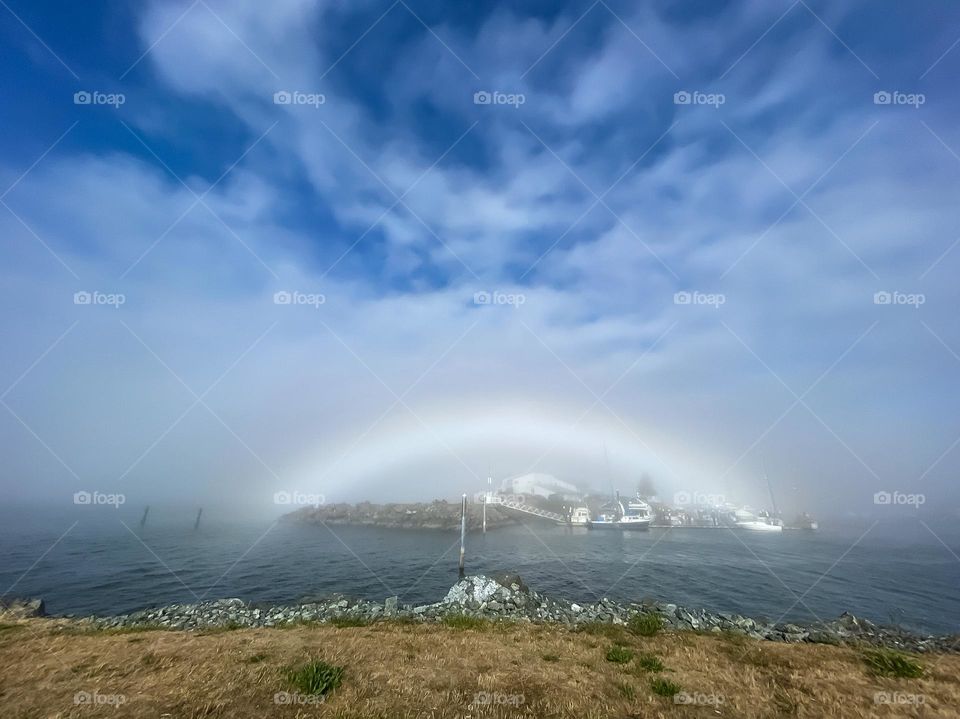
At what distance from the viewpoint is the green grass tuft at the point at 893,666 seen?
30.3 feet

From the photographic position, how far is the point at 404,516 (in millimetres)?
101250

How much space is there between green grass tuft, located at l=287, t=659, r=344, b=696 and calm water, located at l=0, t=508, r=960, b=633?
65.4 ft

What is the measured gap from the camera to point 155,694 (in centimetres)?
721

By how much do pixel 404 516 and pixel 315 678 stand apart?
101 m

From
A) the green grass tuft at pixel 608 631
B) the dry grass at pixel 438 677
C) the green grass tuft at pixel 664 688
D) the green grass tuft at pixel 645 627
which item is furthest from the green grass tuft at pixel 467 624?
the green grass tuft at pixel 664 688

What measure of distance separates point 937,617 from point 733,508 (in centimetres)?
13476

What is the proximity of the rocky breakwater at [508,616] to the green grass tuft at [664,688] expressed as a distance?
8511mm

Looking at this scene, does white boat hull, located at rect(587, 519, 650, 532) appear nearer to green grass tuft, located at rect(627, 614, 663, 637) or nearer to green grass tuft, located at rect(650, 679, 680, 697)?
green grass tuft, located at rect(627, 614, 663, 637)

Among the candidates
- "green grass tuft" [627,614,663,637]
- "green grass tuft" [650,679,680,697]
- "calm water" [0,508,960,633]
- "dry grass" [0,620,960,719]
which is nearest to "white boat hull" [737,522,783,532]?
"calm water" [0,508,960,633]

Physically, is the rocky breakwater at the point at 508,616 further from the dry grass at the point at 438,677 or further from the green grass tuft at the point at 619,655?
the green grass tuft at the point at 619,655

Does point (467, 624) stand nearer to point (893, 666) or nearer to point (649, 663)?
point (649, 663)

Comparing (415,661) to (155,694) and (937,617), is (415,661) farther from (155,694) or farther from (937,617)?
(937,617)

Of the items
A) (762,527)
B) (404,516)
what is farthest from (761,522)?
(404,516)

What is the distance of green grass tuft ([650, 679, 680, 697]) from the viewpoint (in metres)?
7.96
